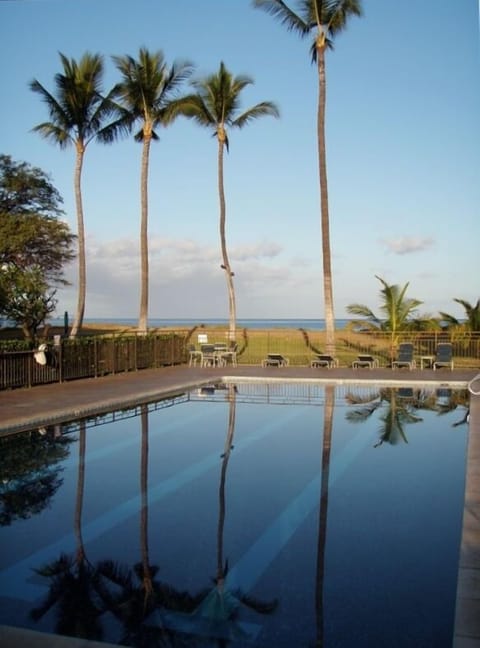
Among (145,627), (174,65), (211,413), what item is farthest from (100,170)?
(145,627)

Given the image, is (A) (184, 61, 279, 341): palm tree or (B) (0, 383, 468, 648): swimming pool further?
(A) (184, 61, 279, 341): palm tree

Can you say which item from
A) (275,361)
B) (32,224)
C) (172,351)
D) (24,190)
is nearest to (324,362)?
(275,361)

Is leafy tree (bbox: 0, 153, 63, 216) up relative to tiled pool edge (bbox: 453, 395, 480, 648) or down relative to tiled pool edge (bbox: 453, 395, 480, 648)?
up

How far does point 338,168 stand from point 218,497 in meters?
17.9

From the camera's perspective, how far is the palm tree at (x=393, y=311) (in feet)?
71.1

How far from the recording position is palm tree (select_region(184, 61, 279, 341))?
25.4 m

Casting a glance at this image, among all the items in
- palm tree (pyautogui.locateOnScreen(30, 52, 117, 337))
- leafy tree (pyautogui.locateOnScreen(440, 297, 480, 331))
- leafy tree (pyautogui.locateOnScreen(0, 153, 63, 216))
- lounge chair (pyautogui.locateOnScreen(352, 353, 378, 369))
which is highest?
palm tree (pyautogui.locateOnScreen(30, 52, 117, 337))

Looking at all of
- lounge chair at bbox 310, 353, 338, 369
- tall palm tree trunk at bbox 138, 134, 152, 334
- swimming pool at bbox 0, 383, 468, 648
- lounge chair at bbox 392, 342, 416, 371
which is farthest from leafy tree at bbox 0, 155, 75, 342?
swimming pool at bbox 0, 383, 468, 648

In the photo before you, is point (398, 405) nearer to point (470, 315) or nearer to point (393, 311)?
point (393, 311)

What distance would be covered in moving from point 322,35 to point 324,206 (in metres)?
5.63

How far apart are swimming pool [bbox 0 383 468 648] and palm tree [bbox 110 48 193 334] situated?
43.6 feet

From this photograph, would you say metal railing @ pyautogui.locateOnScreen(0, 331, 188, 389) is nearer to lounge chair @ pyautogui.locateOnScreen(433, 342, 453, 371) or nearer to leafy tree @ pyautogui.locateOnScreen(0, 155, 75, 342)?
leafy tree @ pyautogui.locateOnScreen(0, 155, 75, 342)

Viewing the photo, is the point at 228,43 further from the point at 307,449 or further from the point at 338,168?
the point at 307,449

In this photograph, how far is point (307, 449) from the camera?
9.02 meters
